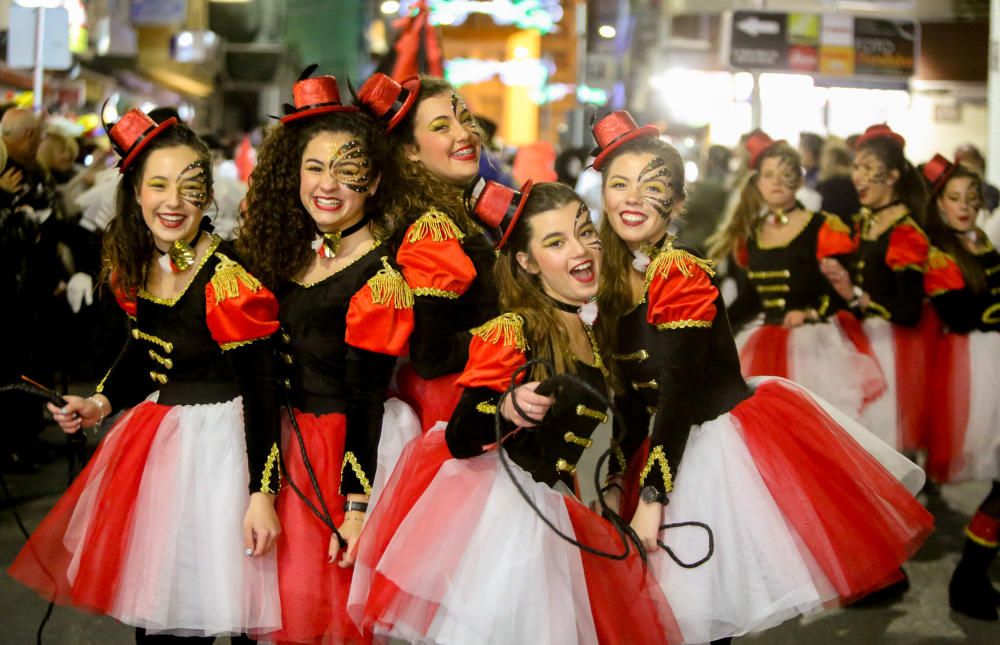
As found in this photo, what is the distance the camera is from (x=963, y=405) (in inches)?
217

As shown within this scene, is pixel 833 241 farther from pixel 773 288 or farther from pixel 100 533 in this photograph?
pixel 100 533

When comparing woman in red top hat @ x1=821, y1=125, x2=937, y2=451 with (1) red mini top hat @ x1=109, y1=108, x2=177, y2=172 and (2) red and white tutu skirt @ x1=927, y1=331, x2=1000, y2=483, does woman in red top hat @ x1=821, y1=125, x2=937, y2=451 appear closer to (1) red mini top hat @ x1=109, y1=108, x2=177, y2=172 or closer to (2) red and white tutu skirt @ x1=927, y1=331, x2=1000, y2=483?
(2) red and white tutu skirt @ x1=927, y1=331, x2=1000, y2=483

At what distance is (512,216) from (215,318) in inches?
34.2

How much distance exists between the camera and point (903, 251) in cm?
552

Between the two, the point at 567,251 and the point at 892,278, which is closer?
the point at 567,251

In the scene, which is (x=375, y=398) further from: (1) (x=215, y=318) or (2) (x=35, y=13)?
(2) (x=35, y=13)

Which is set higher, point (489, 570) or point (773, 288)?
point (773, 288)

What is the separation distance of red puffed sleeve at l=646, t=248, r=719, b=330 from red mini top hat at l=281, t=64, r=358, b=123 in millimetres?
1049

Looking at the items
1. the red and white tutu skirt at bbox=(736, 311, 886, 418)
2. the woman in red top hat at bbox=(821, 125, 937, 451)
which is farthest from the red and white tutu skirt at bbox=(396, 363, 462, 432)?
the woman in red top hat at bbox=(821, 125, 937, 451)

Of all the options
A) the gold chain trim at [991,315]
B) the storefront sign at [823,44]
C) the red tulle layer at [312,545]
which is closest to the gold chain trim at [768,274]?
the gold chain trim at [991,315]

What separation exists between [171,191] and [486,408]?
3.71 ft

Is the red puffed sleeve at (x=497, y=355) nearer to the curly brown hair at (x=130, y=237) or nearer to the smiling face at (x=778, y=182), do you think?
the curly brown hair at (x=130, y=237)

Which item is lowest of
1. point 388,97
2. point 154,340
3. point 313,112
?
point 154,340

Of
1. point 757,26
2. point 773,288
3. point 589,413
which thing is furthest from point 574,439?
point 757,26
